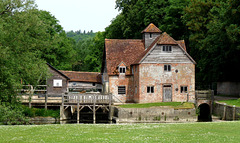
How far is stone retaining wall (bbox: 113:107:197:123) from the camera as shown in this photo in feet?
126

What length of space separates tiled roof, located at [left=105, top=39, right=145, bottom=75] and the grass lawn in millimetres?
25668

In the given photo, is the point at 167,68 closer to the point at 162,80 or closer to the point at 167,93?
the point at 162,80

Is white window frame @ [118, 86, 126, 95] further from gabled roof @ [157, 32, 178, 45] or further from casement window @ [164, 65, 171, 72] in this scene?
gabled roof @ [157, 32, 178, 45]

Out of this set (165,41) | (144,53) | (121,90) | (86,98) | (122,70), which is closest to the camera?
(86,98)

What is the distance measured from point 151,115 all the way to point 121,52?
44.8ft

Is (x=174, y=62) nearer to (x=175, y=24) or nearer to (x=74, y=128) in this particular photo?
(x=175, y=24)

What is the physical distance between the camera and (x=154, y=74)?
153ft

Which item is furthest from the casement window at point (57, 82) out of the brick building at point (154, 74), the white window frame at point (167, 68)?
the white window frame at point (167, 68)

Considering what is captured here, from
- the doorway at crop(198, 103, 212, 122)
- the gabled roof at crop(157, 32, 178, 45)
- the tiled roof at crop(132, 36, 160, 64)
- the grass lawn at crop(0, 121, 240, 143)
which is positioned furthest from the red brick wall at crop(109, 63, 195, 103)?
the grass lawn at crop(0, 121, 240, 143)

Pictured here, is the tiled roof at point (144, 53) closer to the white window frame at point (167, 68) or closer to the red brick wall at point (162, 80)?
the red brick wall at point (162, 80)

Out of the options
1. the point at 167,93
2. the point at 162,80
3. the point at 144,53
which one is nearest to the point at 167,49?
the point at 144,53

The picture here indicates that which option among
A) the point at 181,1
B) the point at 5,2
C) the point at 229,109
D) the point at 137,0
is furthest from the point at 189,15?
the point at 5,2

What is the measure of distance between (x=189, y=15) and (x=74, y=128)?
37787 millimetres

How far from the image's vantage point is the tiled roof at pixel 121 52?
48481 mm
